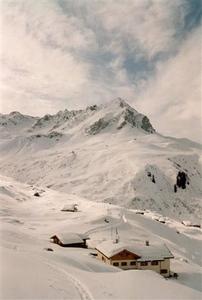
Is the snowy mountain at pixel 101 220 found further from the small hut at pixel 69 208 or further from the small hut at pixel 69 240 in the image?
the small hut at pixel 69 240

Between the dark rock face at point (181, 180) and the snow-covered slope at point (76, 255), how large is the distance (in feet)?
202

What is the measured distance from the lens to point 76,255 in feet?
138

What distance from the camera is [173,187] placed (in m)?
152

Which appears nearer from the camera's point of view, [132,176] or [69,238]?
[69,238]

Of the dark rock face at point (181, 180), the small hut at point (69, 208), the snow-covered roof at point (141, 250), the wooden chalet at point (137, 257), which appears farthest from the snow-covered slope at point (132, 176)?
the wooden chalet at point (137, 257)

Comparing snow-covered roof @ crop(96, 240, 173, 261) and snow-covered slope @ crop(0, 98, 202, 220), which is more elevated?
snow-covered slope @ crop(0, 98, 202, 220)

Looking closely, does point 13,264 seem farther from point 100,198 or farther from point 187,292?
point 100,198

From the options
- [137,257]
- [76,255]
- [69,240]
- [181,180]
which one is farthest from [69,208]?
[181,180]

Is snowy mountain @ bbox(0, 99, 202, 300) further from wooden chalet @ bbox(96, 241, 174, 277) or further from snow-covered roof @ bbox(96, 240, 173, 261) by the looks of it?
snow-covered roof @ bbox(96, 240, 173, 261)

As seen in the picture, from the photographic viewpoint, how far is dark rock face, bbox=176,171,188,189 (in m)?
156

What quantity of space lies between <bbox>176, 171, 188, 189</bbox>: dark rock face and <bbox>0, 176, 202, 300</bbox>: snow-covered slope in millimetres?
61528

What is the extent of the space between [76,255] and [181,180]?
392ft

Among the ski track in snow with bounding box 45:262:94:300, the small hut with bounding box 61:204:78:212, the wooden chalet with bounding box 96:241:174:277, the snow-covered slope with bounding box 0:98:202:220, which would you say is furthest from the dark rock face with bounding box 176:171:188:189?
the ski track in snow with bounding box 45:262:94:300

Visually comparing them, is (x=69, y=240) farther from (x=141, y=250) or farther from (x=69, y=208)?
(x=69, y=208)
